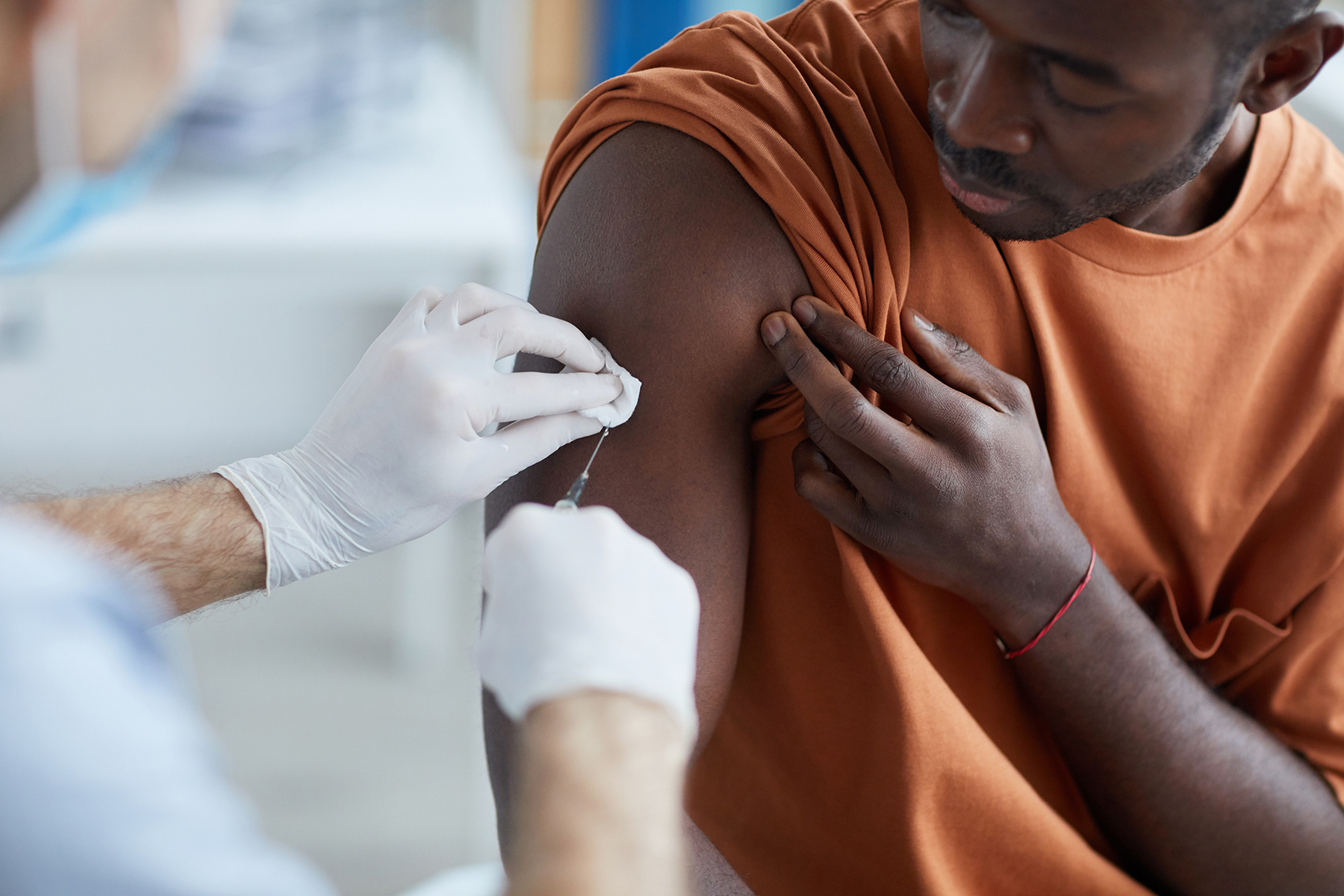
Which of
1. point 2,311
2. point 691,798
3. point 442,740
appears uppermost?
point 691,798

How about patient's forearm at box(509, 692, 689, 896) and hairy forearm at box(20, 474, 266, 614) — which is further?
hairy forearm at box(20, 474, 266, 614)

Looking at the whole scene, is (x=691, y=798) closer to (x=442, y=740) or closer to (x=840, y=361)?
(x=840, y=361)

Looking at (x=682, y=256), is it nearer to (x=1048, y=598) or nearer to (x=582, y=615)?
(x=582, y=615)

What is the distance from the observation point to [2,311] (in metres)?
2.70

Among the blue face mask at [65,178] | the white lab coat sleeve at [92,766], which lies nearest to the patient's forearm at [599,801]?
the white lab coat sleeve at [92,766]

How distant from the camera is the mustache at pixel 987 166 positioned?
37.1 inches

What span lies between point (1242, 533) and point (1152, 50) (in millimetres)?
521

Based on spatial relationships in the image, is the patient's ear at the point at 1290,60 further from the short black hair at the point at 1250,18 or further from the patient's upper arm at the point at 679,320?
the patient's upper arm at the point at 679,320

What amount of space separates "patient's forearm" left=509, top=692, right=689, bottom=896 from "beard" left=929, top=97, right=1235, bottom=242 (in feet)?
1.68

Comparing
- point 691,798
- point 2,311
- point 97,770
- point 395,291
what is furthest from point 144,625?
point 2,311

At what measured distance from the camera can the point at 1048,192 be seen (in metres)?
0.97

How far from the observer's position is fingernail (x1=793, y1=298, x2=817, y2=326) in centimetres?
97

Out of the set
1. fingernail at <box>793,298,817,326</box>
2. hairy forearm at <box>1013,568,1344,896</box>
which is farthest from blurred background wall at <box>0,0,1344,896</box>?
fingernail at <box>793,298,817,326</box>

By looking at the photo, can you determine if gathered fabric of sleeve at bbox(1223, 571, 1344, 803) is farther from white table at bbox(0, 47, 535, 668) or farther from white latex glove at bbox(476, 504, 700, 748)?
white table at bbox(0, 47, 535, 668)
